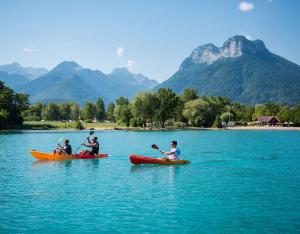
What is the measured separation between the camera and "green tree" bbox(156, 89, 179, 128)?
138375mm

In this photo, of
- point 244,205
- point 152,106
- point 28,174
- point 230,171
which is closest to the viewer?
point 244,205

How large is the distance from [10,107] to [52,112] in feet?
Result: 224

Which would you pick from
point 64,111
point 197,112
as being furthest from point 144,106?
point 64,111

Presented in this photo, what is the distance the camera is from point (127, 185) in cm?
2600

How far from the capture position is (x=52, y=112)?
186 meters

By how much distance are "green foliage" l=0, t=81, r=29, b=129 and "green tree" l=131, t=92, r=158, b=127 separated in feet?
118

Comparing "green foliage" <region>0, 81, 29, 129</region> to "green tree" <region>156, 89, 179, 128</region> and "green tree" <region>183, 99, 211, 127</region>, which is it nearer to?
"green tree" <region>156, 89, 179, 128</region>

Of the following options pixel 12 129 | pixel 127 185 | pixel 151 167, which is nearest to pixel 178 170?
pixel 151 167

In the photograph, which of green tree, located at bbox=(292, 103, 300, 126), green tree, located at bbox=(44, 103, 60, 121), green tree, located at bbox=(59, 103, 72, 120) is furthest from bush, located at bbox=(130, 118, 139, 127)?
green tree, located at bbox=(292, 103, 300, 126)

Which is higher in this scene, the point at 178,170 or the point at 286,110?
the point at 286,110

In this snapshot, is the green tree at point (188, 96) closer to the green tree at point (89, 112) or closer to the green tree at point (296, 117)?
the green tree at point (296, 117)

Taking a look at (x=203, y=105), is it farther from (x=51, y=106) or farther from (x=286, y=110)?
(x=51, y=106)

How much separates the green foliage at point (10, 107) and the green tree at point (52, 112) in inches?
2245

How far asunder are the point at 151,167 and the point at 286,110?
159m
